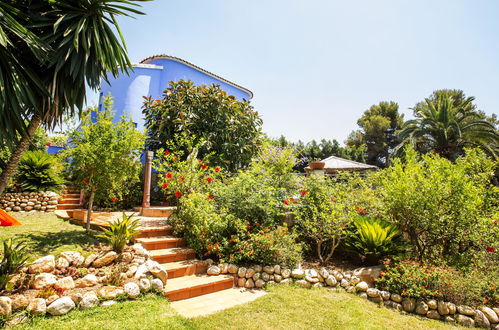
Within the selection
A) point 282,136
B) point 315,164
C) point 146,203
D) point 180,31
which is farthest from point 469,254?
point 282,136

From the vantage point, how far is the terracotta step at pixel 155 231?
614 cm

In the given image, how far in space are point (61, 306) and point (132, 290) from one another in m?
0.95

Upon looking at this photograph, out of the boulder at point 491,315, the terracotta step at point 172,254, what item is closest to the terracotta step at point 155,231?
the terracotta step at point 172,254

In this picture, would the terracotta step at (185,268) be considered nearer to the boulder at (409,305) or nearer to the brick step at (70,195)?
the boulder at (409,305)

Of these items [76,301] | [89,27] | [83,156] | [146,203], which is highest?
[89,27]

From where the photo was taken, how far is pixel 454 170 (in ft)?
19.3

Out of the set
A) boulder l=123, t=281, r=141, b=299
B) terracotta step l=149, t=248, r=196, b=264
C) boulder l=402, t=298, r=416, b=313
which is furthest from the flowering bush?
boulder l=123, t=281, r=141, b=299

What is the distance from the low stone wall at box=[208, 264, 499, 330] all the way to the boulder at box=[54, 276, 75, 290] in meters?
2.47

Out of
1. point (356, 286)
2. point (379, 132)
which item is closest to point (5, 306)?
Answer: point (356, 286)

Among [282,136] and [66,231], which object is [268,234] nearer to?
[66,231]

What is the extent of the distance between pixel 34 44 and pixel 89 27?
41.1 inches

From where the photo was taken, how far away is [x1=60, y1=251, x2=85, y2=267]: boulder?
4363 mm

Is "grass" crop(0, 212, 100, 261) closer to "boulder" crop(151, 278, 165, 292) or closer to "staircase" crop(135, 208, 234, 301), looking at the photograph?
"staircase" crop(135, 208, 234, 301)

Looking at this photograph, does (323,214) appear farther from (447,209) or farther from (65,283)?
(65,283)
